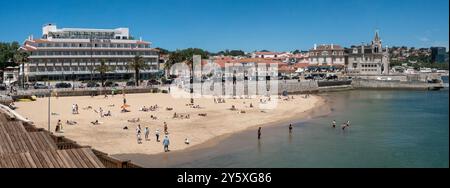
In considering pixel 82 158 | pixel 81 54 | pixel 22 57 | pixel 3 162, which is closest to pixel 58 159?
pixel 82 158

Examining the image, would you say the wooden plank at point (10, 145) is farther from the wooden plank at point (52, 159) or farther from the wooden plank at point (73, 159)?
the wooden plank at point (73, 159)

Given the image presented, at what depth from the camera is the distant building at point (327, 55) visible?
138250mm

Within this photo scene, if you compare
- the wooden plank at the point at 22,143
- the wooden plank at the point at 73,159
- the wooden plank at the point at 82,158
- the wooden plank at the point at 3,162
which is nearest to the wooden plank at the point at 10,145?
the wooden plank at the point at 22,143

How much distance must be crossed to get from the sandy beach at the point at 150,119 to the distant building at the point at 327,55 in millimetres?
74722

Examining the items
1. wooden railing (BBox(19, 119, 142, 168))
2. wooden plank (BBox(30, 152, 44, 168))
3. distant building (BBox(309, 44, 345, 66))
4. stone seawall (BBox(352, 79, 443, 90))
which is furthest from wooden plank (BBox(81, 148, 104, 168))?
distant building (BBox(309, 44, 345, 66))

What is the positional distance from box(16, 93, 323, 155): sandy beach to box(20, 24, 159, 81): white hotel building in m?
24.5

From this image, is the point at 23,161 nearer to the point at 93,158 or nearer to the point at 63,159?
the point at 63,159

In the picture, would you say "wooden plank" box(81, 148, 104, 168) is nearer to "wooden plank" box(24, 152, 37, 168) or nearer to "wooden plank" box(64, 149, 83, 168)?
"wooden plank" box(64, 149, 83, 168)

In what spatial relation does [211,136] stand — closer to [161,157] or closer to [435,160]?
[161,157]

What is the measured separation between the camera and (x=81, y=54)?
297ft

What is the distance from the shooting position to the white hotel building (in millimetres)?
86750

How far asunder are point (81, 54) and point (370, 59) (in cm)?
7994
